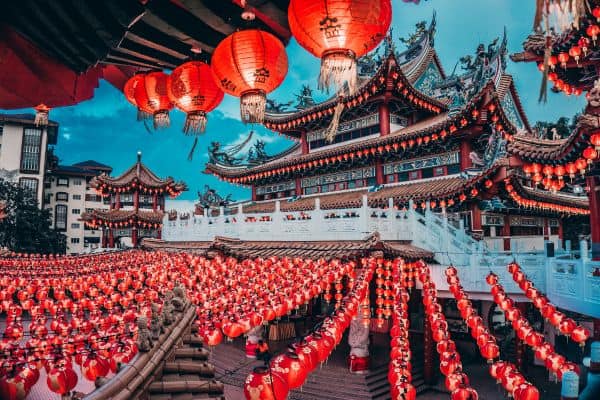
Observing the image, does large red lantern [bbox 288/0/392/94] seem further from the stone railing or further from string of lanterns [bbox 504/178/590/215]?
string of lanterns [bbox 504/178/590/215]

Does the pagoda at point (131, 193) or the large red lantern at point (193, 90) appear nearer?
the large red lantern at point (193, 90)

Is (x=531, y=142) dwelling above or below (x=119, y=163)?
below

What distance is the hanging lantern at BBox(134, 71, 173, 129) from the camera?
4102mm

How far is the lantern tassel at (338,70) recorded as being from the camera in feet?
9.57

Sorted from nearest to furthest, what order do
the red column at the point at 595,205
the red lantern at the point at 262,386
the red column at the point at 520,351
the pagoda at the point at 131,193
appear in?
the red lantern at the point at 262,386 → the red column at the point at 595,205 → the red column at the point at 520,351 → the pagoda at the point at 131,193

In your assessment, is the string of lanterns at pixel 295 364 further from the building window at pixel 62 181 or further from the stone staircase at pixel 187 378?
the building window at pixel 62 181

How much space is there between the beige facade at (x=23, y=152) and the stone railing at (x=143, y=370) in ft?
125

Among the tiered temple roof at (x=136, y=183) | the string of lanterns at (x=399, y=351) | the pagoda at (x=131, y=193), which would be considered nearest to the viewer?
the string of lanterns at (x=399, y=351)

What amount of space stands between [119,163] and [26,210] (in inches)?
5165

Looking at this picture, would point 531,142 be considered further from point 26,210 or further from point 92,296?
point 26,210

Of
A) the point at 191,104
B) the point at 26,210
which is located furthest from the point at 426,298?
the point at 26,210

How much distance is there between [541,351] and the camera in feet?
21.8

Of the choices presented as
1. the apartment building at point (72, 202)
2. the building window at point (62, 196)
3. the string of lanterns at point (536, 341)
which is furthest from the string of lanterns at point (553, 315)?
the building window at point (62, 196)

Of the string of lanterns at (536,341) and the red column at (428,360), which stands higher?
the string of lanterns at (536,341)
